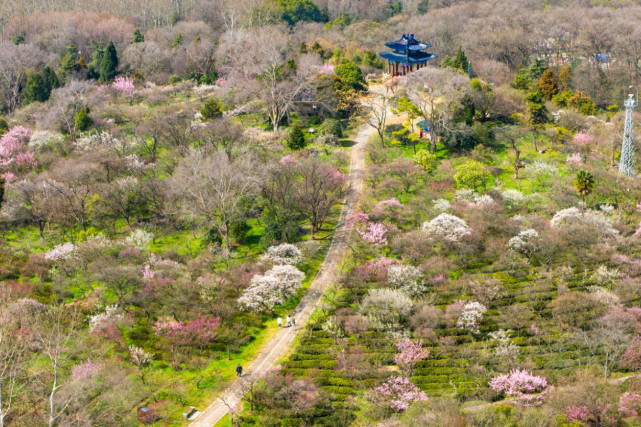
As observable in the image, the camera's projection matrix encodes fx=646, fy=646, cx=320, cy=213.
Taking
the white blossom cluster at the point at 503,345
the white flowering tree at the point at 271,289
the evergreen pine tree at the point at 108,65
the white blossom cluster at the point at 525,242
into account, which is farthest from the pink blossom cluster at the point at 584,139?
the evergreen pine tree at the point at 108,65

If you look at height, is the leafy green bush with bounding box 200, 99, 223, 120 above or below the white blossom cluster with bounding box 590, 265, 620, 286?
above

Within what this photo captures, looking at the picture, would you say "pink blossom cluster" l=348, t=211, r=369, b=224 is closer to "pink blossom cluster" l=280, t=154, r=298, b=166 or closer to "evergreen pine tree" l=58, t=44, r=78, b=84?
"pink blossom cluster" l=280, t=154, r=298, b=166

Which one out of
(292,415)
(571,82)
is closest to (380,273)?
(292,415)

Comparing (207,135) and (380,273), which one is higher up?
(207,135)

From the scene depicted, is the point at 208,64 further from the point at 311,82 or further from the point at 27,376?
the point at 27,376

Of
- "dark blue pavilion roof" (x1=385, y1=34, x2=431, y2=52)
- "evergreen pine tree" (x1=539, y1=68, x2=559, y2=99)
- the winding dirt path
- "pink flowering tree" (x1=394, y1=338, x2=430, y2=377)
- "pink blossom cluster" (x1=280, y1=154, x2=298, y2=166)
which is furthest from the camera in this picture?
"dark blue pavilion roof" (x1=385, y1=34, x2=431, y2=52)

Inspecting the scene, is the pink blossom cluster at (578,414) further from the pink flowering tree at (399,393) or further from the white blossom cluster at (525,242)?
the white blossom cluster at (525,242)

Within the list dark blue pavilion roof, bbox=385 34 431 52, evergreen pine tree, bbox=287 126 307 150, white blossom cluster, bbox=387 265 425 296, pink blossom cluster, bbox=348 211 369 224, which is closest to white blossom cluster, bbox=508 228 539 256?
white blossom cluster, bbox=387 265 425 296
